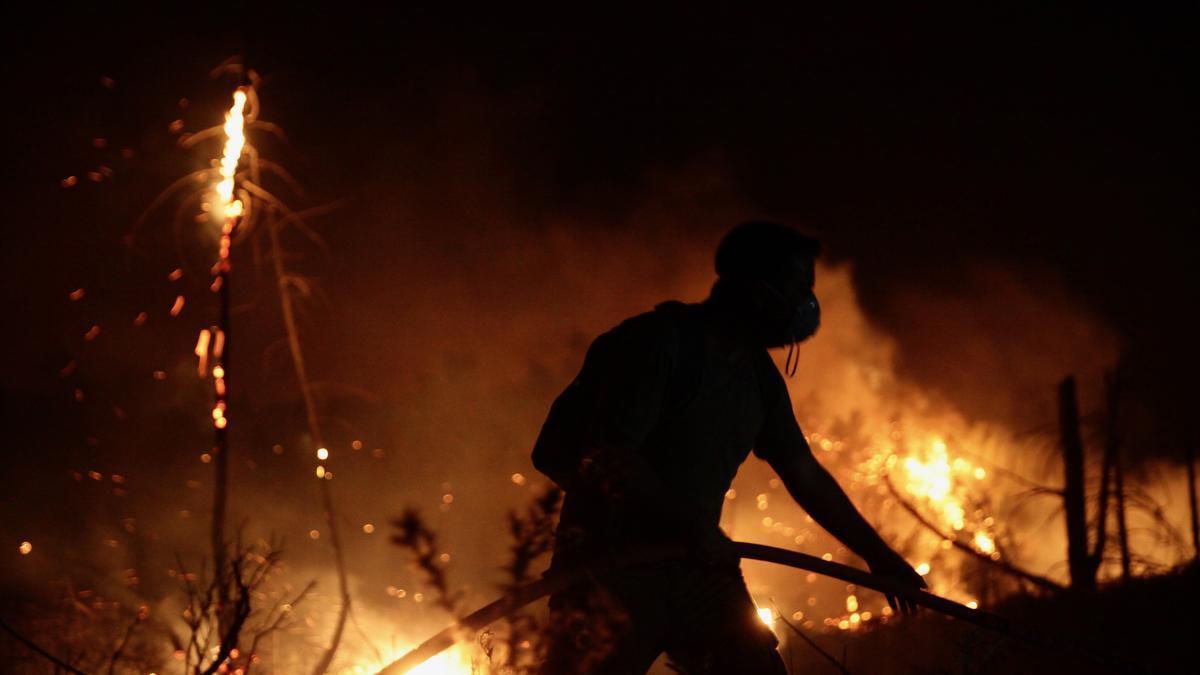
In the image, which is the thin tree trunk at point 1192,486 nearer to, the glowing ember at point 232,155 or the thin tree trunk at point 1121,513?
the thin tree trunk at point 1121,513

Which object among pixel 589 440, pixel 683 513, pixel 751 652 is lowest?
pixel 751 652

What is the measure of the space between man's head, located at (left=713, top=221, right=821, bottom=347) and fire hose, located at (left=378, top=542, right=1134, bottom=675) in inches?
28.1

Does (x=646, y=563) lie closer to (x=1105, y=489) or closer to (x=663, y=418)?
(x=663, y=418)

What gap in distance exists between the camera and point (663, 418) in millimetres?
3385

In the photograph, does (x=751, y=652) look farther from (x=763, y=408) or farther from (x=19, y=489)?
(x=19, y=489)

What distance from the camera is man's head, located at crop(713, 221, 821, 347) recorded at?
140 inches

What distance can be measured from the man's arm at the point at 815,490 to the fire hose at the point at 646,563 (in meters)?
0.17

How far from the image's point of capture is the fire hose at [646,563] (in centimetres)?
295

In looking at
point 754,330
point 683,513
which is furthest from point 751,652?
point 754,330

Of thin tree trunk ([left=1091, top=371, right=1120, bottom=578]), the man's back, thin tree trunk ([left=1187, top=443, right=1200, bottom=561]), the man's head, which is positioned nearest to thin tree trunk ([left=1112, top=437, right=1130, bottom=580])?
thin tree trunk ([left=1091, top=371, right=1120, bottom=578])

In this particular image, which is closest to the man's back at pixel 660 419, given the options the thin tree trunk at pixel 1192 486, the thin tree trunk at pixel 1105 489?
the thin tree trunk at pixel 1105 489

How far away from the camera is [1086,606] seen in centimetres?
1195

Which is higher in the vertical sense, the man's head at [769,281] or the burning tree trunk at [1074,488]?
the burning tree trunk at [1074,488]

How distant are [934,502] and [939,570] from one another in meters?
2.78
